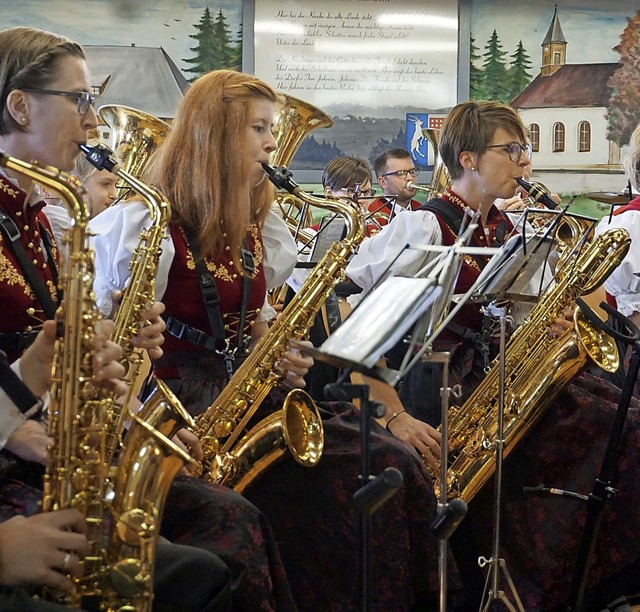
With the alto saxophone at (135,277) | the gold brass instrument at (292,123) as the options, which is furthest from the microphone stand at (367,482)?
the gold brass instrument at (292,123)

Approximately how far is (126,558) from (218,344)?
41.1 inches

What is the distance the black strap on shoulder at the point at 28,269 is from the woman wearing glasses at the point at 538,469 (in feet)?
3.86

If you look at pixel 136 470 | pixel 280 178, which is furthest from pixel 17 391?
pixel 280 178

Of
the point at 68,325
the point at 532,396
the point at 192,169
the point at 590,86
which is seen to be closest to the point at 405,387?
the point at 532,396

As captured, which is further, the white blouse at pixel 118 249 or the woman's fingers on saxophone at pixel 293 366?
the woman's fingers on saxophone at pixel 293 366

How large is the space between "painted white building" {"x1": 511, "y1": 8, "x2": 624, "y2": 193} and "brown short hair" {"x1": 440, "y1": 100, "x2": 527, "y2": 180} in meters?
5.74

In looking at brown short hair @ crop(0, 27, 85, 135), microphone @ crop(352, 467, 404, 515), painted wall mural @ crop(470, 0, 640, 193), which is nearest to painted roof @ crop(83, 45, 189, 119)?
painted wall mural @ crop(470, 0, 640, 193)

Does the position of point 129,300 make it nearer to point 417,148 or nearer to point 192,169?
point 192,169

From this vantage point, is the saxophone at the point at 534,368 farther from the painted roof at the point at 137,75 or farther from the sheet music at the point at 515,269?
the painted roof at the point at 137,75

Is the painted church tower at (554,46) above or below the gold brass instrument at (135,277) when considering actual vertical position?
above

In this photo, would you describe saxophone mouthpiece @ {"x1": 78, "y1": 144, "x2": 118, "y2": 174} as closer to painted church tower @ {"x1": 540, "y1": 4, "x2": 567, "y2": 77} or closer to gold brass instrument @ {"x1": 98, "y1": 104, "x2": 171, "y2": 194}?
gold brass instrument @ {"x1": 98, "y1": 104, "x2": 171, "y2": 194}

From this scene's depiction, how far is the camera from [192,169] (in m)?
2.82

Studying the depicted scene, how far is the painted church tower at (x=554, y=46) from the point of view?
347 inches

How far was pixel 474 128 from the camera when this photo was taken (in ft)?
11.3
